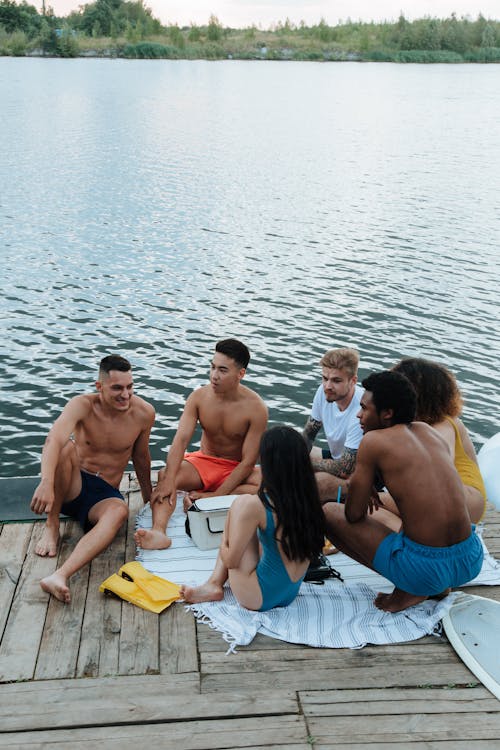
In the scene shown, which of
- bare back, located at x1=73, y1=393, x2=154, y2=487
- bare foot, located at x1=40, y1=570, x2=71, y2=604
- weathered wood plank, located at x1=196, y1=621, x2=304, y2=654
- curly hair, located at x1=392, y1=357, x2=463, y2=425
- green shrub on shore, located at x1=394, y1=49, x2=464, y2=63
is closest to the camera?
weathered wood plank, located at x1=196, y1=621, x2=304, y2=654

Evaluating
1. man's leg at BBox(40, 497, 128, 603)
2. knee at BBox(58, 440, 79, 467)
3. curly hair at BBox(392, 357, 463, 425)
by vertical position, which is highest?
curly hair at BBox(392, 357, 463, 425)

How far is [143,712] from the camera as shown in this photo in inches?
137

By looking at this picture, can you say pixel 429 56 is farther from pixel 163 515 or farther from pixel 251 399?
pixel 163 515

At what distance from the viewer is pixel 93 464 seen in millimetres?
5316

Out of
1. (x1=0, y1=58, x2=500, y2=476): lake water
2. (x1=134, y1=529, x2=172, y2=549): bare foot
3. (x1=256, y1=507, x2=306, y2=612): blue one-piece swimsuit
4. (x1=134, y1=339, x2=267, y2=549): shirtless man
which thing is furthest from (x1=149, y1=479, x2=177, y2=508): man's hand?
(x1=0, y1=58, x2=500, y2=476): lake water

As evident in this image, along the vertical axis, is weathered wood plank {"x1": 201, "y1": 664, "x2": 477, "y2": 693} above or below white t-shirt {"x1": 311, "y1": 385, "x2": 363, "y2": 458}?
below

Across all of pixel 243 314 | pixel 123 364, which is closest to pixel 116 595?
pixel 123 364

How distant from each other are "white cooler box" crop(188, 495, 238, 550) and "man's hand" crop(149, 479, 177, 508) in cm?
39

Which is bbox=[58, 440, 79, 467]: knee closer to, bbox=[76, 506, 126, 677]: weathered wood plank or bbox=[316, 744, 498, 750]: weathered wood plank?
bbox=[76, 506, 126, 677]: weathered wood plank

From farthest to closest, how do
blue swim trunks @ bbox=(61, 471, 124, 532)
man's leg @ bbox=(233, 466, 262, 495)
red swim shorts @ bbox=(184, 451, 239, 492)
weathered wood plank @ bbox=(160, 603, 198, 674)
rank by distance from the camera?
red swim shorts @ bbox=(184, 451, 239, 492) < man's leg @ bbox=(233, 466, 262, 495) < blue swim trunks @ bbox=(61, 471, 124, 532) < weathered wood plank @ bbox=(160, 603, 198, 674)

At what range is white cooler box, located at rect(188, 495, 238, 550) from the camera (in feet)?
15.9

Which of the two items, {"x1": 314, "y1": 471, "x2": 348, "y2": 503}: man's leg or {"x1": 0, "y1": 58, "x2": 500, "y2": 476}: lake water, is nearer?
{"x1": 314, "y1": 471, "x2": 348, "y2": 503}: man's leg

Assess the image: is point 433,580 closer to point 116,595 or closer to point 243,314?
point 116,595

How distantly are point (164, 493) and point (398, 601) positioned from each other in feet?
5.80
